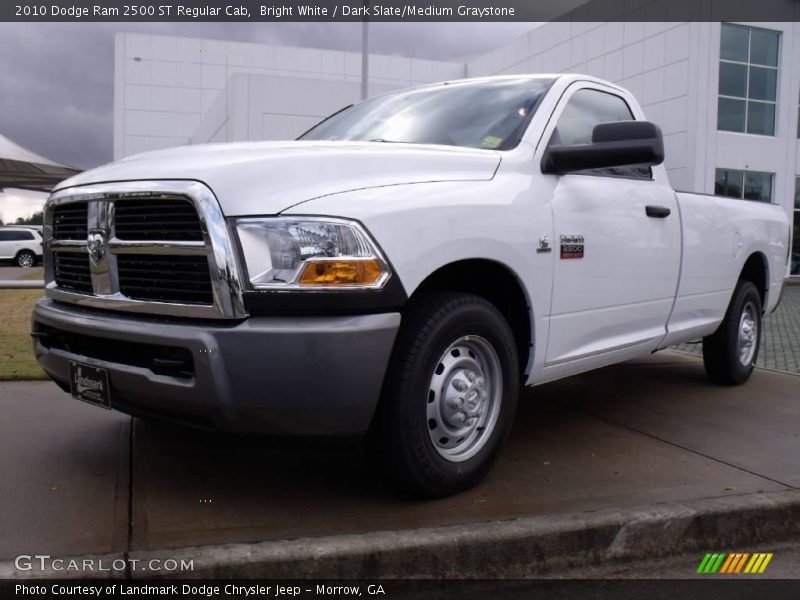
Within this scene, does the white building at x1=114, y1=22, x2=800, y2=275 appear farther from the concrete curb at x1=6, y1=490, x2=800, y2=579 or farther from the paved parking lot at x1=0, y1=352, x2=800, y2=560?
the concrete curb at x1=6, y1=490, x2=800, y2=579

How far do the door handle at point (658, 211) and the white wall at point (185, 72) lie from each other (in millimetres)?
40537

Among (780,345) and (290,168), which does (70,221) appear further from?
(780,345)

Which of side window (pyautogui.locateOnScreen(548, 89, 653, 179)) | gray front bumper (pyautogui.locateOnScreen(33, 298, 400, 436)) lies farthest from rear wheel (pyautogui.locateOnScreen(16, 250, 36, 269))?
gray front bumper (pyautogui.locateOnScreen(33, 298, 400, 436))

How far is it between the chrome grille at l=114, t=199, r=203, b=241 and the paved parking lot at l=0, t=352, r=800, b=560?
814 mm

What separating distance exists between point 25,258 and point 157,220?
3059 cm

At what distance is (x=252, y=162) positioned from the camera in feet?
9.54

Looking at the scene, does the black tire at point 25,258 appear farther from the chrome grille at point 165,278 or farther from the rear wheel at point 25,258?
the chrome grille at point 165,278

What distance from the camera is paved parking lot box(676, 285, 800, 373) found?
24.1ft

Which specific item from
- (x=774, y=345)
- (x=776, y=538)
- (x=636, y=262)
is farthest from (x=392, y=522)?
(x=774, y=345)

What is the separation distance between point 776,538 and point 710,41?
2014 cm

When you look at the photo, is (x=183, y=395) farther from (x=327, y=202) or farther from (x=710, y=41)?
(x=710, y=41)

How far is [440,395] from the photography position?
3.19 meters

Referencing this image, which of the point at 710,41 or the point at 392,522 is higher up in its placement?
the point at 710,41

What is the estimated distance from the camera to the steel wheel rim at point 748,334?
5.89 meters
